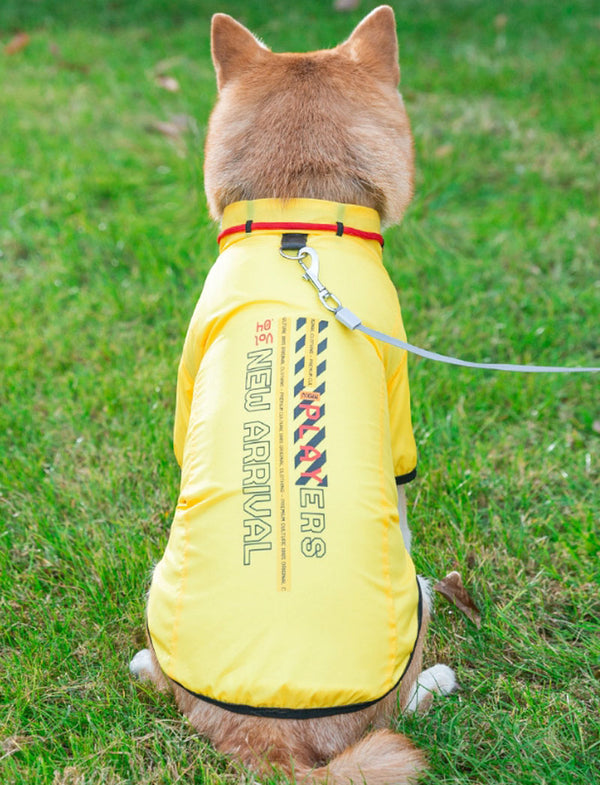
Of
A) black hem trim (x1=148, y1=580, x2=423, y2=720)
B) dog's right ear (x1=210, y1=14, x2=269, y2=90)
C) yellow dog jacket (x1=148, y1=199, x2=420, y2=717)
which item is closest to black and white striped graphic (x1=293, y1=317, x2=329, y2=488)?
yellow dog jacket (x1=148, y1=199, x2=420, y2=717)

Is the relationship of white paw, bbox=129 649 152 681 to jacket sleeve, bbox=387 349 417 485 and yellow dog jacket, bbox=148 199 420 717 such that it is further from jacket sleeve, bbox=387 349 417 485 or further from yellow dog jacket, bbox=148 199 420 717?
jacket sleeve, bbox=387 349 417 485

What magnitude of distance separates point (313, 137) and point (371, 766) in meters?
1.63

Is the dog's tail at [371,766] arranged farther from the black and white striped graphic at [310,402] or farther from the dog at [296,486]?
the black and white striped graphic at [310,402]

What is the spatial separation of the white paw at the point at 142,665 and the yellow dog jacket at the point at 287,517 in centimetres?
30

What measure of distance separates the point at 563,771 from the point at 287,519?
94cm

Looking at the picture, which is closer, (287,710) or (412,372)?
(287,710)

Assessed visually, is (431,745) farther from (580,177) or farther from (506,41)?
(506,41)

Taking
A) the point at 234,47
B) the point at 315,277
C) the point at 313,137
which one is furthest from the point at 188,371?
the point at 234,47

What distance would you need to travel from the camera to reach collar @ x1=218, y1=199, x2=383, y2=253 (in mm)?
2016

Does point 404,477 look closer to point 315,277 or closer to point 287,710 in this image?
point 315,277

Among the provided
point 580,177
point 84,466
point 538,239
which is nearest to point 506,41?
point 580,177

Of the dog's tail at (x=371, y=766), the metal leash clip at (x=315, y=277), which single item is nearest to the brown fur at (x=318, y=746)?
the dog's tail at (x=371, y=766)

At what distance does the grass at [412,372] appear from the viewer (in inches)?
77.2

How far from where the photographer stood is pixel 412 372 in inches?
122
